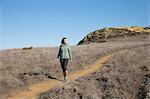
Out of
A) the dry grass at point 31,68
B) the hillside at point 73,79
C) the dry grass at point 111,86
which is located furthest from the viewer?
the dry grass at point 31,68

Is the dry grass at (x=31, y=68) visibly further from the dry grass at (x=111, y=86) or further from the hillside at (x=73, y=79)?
the dry grass at (x=111, y=86)

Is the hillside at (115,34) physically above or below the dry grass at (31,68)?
above

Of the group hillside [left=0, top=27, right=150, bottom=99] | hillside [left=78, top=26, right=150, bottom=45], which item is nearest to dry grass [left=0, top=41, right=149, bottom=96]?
hillside [left=0, top=27, right=150, bottom=99]

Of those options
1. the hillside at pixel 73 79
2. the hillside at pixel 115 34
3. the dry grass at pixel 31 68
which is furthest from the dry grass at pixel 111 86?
the hillside at pixel 115 34

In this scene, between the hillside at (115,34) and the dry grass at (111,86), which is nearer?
the dry grass at (111,86)

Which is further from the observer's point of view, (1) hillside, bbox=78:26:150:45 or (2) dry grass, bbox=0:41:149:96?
(1) hillside, bbox=78:26:150:45

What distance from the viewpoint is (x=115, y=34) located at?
6706 cm

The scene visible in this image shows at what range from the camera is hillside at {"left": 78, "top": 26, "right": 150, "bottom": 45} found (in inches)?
2495

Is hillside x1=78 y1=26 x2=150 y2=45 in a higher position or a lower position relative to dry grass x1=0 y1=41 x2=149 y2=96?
higher

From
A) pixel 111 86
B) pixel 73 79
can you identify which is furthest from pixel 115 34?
pixel 111 86

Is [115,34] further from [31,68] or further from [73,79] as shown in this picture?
[73,79]

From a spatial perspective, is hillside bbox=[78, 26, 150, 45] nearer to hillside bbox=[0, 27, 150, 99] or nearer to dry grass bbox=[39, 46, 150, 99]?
hillside bbox=[0, 27, 150, 99]

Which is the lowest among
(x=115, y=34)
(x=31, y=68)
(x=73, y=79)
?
(x=73, y=79)

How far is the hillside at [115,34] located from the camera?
6338 centimetres
